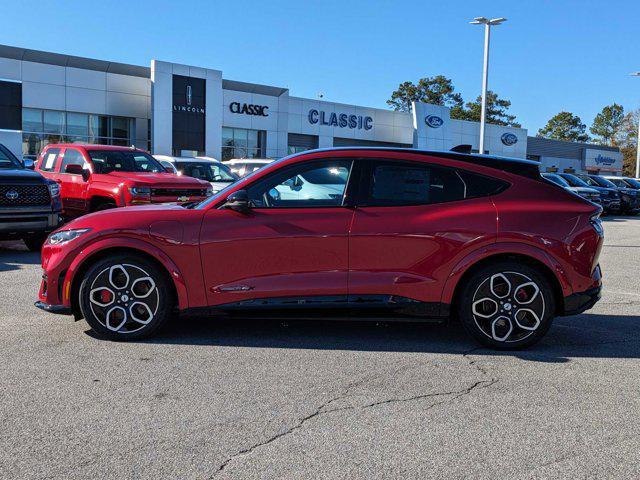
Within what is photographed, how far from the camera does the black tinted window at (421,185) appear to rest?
5.41m

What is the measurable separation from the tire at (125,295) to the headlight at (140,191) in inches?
270

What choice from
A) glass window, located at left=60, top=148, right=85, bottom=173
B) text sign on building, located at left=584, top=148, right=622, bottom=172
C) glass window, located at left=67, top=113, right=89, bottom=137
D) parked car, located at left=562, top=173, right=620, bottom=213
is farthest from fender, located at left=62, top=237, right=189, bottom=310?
text sign on building, located at left=584, top=148, right=622, bottom=172

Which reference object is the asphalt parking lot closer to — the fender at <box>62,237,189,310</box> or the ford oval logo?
the fender at <box>62,237,189,310</box>

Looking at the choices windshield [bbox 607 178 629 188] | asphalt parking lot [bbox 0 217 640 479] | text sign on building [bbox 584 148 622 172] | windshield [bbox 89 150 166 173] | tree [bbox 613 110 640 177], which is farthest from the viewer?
tree [bbox 613 110 640 177]

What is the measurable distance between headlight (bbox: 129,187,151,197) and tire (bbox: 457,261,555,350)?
816cm

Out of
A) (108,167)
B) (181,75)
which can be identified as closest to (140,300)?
(108,167)

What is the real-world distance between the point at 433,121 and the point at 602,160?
32947 millimetres

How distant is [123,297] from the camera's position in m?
5.42

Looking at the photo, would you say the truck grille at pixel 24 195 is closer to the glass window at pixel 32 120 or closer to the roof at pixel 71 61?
the glass window at pixel 32 120

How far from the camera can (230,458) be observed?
333 cm

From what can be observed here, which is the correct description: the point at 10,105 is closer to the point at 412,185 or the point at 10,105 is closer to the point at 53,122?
the point at 53,122

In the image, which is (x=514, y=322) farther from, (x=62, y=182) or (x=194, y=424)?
(x=62, y=182)

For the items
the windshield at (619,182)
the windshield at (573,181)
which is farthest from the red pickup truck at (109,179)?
the windshield at (619,182)

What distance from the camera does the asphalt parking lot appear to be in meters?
3.30
